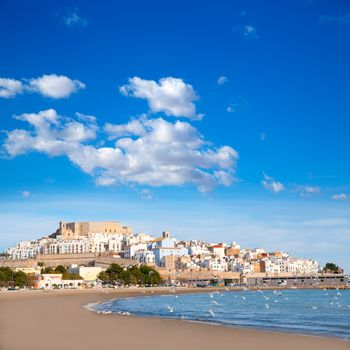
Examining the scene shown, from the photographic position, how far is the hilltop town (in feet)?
387

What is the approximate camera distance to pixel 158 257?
130 metres

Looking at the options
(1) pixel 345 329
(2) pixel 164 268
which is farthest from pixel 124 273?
(1) pixel 345 329

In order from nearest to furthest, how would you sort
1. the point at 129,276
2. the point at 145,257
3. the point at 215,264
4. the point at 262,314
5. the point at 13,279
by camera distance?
the point at 262,314, the point at 13,279, the point at 129,276, the point at 145,257, the point at 215,264

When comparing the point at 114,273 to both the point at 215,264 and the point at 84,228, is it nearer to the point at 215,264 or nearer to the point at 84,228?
the point at 215,264

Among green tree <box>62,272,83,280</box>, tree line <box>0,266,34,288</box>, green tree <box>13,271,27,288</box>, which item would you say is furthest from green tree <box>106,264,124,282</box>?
green tree <box>13,271,27,288</box>

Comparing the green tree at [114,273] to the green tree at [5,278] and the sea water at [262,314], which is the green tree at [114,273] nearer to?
the green tree at [5,278]

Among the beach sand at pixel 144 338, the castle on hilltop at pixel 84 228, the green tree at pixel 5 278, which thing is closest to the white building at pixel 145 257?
the castle on hilltop at pixel 84 228

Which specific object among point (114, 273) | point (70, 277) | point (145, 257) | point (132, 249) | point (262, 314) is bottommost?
point (262, 314)

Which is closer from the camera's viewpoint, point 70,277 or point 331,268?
point 70,277

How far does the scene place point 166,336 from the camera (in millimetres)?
17578

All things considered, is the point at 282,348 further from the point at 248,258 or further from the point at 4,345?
the point at 248,258

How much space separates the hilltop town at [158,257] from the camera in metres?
118

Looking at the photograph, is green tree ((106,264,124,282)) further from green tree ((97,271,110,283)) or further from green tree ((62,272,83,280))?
green tree ((62,272,83,280))

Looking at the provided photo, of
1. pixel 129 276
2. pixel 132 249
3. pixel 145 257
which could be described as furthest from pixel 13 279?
pixel 132 249
